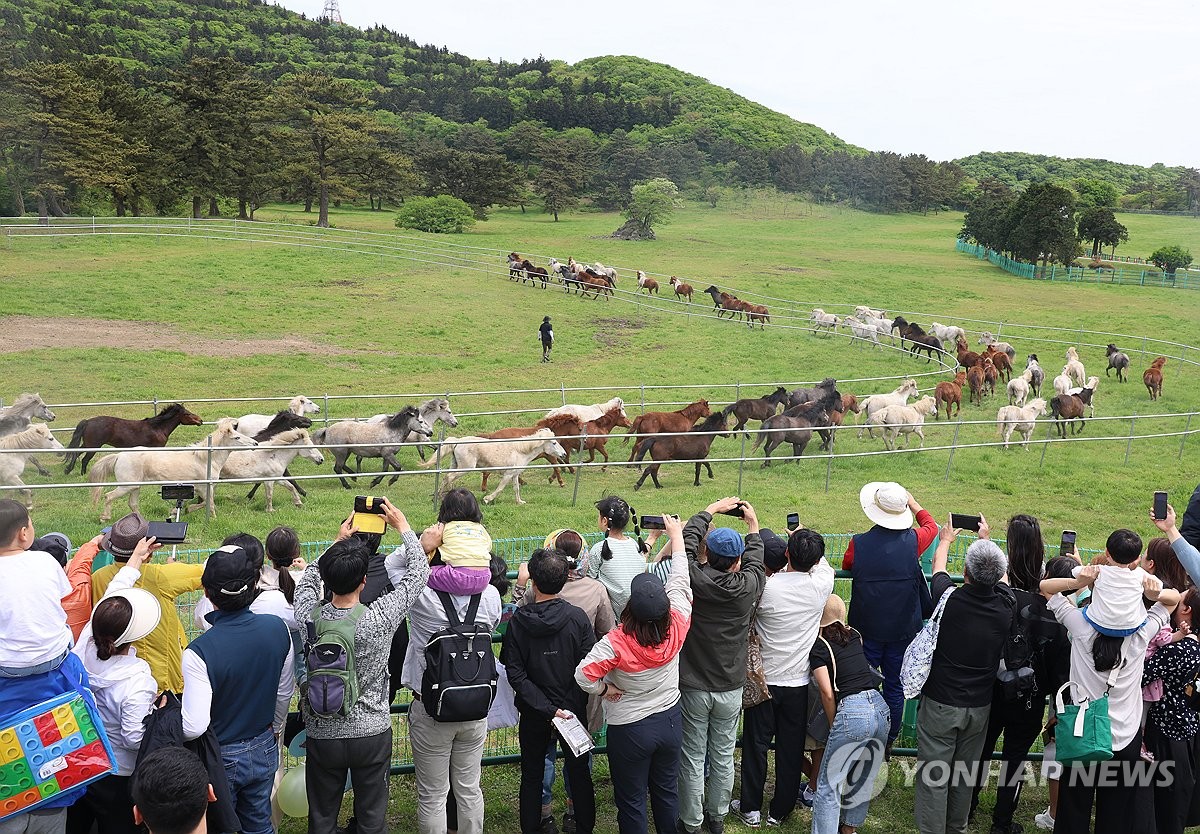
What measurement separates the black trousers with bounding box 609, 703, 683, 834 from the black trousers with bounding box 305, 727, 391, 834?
4.26 ft

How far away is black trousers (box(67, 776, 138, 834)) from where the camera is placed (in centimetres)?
441

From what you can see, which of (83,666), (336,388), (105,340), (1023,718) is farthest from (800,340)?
(83,666)

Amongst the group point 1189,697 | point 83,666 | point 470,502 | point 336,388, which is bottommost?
point 336,388

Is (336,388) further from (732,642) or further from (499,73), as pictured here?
(499,73)

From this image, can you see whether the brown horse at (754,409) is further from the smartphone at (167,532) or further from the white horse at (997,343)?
the smartphone at (167,532)

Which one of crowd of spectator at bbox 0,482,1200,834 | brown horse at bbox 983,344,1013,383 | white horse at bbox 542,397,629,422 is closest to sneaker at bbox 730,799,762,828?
crowd of spectator at bbox 0,482,1200,834

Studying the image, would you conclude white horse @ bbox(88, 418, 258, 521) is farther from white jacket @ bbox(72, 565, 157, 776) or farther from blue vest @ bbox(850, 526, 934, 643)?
blue vest @ bbox(850, 526, 934, 643)

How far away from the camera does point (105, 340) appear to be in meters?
26.2

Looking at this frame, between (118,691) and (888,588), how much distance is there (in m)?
4.71

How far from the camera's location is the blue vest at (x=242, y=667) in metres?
4.52

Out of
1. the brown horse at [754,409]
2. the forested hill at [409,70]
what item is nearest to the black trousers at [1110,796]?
the brown horse at [754,409]

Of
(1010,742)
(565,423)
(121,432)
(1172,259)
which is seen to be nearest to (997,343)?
(565,423)

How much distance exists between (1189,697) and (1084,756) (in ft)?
2.60

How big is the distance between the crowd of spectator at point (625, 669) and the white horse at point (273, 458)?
9181 millimetres
